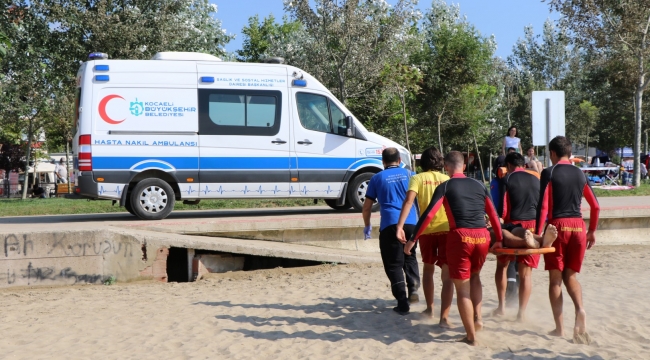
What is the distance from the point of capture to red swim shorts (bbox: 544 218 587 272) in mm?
6512

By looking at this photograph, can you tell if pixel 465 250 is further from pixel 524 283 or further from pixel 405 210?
pixel 524 283

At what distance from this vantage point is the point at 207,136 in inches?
484

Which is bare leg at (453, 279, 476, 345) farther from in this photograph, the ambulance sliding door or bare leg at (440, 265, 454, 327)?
the ambulance sliding door

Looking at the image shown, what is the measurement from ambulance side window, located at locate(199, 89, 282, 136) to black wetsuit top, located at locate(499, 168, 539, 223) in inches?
230

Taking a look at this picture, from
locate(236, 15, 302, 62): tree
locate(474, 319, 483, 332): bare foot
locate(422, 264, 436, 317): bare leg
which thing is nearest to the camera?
locate(474, 319, 483, 332): bare foot

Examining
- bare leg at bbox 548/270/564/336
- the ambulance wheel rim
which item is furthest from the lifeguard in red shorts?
the ambulance wheel rim

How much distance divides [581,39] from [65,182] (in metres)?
24.9

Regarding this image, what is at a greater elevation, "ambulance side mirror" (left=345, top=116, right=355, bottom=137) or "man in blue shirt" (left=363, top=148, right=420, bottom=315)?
"ambulance side mirror" (left=345, top=116, right=355, bottom=137)

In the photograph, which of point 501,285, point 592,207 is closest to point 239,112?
point 501,285

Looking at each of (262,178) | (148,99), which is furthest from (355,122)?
(148,99)

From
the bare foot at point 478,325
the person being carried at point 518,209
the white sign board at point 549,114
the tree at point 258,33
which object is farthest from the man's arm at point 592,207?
the tree at point 258,33

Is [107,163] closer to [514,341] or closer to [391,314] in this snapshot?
[391,314]

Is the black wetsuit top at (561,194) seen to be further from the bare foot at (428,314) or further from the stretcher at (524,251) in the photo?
the bare foot at (428,314)

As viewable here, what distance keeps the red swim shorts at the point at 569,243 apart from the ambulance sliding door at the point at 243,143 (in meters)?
6.74
